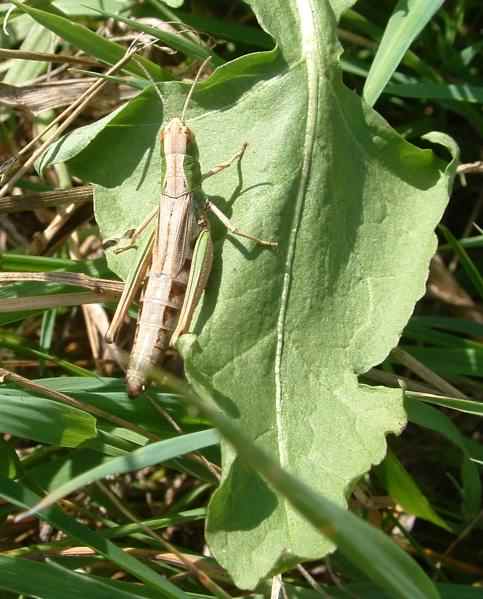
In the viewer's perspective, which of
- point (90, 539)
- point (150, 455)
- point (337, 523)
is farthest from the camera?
point (90, 539)

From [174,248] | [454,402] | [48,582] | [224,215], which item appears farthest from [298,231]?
[48,582]

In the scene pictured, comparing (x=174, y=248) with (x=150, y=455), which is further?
(x=174, y=248)

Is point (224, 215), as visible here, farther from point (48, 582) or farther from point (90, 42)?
point (48, 582)

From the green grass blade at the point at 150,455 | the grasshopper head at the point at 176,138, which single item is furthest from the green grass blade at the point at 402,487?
the grasshopper head at the point at 176,138

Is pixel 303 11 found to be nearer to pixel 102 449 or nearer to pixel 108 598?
pixel 102 449

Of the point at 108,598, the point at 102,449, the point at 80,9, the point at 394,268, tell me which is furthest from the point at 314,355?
the point at 80,9

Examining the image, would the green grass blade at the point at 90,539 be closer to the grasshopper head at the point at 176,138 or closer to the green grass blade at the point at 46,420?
the green grass blade at the point at 46,420

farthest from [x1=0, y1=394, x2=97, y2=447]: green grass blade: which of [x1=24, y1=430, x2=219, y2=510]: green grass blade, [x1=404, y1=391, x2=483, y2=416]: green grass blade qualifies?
[x1=404, y1=391, x2=483, y2=416]: green grass blade
